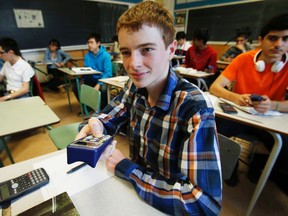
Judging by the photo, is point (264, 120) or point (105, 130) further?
point (264, 120)

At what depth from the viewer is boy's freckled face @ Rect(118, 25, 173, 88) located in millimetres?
620

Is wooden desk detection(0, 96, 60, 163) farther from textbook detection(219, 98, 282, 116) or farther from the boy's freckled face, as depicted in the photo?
textbook detection(219, 98, 282, 116)

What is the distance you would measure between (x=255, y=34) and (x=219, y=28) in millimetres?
1043

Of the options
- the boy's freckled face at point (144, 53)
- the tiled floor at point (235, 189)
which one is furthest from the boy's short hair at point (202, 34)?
the boy's freckled face at point (144, 53)

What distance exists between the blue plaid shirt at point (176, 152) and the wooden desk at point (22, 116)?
0.84 metres

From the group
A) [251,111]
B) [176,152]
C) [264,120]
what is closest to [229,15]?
[251,111]

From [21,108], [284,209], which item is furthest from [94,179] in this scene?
[284,209]

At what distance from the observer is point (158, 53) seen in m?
0.65

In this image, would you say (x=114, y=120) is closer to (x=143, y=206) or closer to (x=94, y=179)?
(x=94, y=179)

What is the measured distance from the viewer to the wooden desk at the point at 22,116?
120 cm

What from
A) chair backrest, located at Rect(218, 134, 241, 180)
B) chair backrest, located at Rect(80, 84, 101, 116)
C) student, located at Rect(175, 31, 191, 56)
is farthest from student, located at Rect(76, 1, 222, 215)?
student, located at Rect(175, 31, 191, 56)

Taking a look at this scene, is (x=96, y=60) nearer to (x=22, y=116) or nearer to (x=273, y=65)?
(x=22, y=116)

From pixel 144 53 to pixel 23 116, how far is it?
1249 millimetres

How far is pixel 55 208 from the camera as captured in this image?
0.49m
